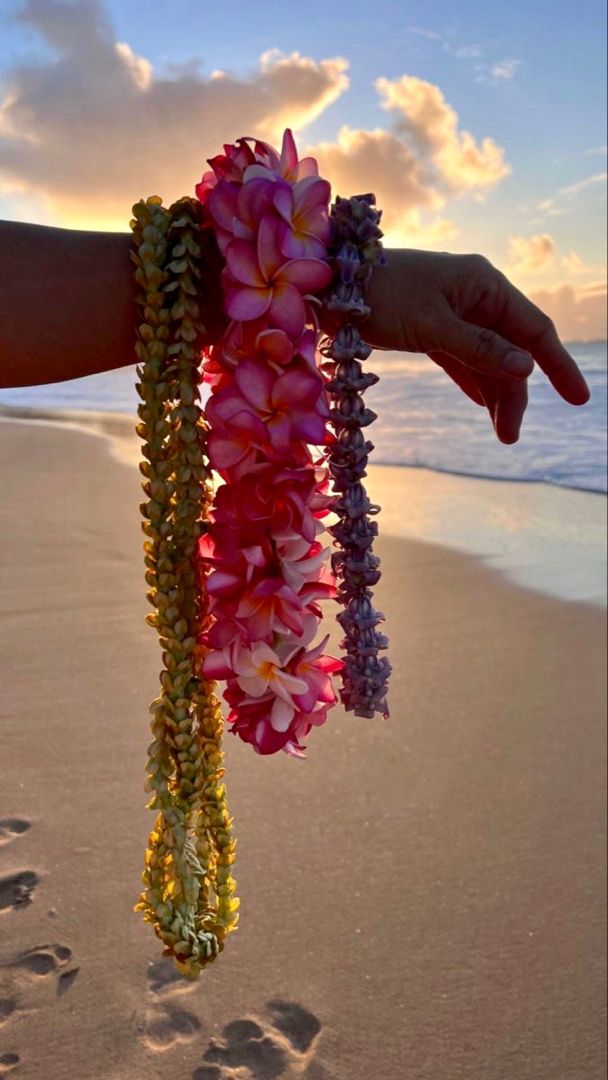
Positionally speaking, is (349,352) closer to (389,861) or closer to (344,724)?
(389,861)

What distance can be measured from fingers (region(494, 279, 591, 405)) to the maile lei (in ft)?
0.54

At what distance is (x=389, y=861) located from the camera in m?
2.21

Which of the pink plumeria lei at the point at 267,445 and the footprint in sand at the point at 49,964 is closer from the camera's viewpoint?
the pink plumeria lei at the point at 267,445

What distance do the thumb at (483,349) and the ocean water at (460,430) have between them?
4.41 m

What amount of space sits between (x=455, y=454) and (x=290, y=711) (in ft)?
23.9

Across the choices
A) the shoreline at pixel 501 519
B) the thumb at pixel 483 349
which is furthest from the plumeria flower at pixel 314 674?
the shoreline at pixel 501 519

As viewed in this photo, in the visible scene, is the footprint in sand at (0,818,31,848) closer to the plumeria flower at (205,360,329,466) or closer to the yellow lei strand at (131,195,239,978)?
the yellow lei strand at (131,195,239,978)

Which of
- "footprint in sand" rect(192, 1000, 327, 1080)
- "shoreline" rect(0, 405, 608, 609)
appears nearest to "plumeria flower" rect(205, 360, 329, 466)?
"footprint in sand" rect(192, 1000, 327, 1080)

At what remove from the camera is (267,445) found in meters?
1.06

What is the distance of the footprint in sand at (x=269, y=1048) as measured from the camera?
153 centimetres

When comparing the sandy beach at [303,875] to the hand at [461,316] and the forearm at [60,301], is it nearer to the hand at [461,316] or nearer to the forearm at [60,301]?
the forearm at [60,301]

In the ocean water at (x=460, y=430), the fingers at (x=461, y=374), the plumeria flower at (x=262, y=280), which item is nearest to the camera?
the plumeria flower at (x=262, y=280)

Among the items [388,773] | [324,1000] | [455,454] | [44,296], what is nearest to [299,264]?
→ [44,296]

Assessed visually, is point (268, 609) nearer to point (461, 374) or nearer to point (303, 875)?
point (461, 374)
